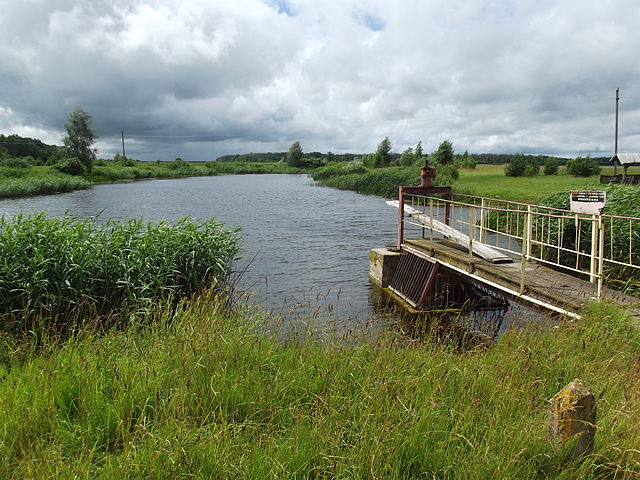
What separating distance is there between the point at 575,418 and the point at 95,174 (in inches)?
3420

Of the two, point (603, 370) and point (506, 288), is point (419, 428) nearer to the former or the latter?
point (603, 370)

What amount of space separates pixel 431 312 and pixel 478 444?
7538 millimetres

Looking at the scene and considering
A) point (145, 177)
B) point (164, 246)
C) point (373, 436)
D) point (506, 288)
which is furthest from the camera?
point (145, 177)

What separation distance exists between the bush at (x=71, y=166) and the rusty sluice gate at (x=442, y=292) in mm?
73940

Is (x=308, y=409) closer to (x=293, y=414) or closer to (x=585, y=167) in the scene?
(x=293, y=414)

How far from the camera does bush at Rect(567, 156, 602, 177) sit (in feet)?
168

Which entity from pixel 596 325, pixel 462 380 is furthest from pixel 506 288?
pixel 462 380

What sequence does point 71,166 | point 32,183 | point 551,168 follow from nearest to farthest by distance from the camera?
point 32,183 → point 551,168 → point 71,166

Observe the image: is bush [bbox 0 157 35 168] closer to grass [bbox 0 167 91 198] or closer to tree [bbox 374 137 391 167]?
grass [bbox 0 167 91 198]

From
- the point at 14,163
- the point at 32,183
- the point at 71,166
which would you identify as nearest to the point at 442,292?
the point at 32,183

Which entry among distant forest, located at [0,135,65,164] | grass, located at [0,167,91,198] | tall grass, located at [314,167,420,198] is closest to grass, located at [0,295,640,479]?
tall grass, located at [314,167,420,198]

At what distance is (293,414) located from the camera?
3.50 metres

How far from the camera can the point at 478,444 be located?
3133mm

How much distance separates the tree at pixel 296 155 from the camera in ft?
490
